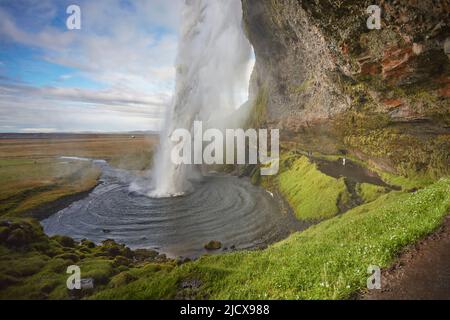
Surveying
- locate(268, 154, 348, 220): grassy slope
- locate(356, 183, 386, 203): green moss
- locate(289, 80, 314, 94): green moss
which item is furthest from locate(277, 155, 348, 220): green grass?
locate(289, 80, 314, 94): green moss

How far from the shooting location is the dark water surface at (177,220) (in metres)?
33.8

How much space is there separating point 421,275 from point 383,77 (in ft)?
52.0

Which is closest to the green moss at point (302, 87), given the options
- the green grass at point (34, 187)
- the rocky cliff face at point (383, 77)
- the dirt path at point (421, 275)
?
the rocky cliff face at point (383, 77)

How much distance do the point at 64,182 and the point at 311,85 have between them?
200ft

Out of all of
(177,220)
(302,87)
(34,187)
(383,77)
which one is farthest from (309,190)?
(34,187)

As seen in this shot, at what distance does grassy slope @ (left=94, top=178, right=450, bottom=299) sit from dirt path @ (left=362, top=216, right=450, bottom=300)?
1.47 feet

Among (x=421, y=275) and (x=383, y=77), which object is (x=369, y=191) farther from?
(x=421, y=275)

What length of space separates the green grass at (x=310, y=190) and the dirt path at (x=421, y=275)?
25188 millimetres

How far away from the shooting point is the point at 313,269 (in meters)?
11.8
